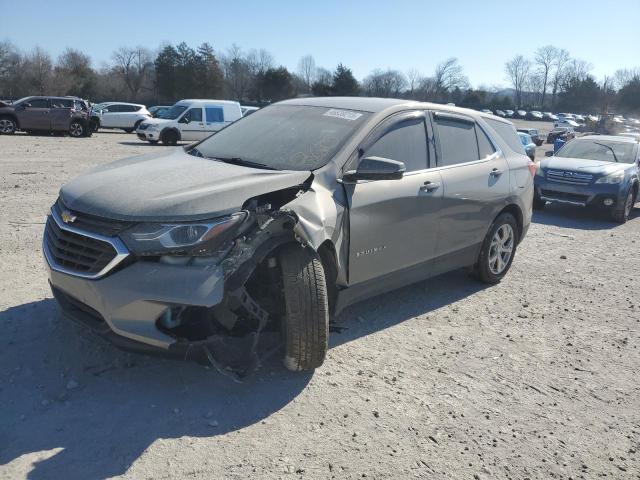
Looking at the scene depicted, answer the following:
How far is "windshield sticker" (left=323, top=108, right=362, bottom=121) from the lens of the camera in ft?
13.8

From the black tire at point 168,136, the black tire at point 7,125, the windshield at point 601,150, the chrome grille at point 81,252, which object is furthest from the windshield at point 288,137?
the black tire at point 7,125

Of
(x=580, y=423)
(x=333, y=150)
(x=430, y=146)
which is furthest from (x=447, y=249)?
(x=580, y=423)

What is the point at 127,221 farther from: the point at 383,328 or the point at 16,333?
the point at 383,328

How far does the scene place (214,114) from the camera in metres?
22.7

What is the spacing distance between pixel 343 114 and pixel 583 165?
8.14m

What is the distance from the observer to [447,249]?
478 cm

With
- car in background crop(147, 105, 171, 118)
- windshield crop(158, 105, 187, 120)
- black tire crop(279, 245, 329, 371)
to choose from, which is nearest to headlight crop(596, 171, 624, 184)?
black tire crop(279, 245, 329, 371)

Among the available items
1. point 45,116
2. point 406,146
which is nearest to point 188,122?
point 45,116

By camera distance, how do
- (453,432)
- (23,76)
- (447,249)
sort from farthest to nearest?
1. (23,76)
2. (447,249)
3. (453,432)

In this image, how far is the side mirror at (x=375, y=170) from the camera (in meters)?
3.68

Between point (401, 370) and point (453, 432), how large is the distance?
0.72 m

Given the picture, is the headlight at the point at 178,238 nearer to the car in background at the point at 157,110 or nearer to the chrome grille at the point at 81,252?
the chrome grille at the point at 81,252

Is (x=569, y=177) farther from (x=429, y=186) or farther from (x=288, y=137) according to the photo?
(x=288, y=137)

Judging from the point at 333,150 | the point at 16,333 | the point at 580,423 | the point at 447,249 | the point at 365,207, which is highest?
the point at 333,150
